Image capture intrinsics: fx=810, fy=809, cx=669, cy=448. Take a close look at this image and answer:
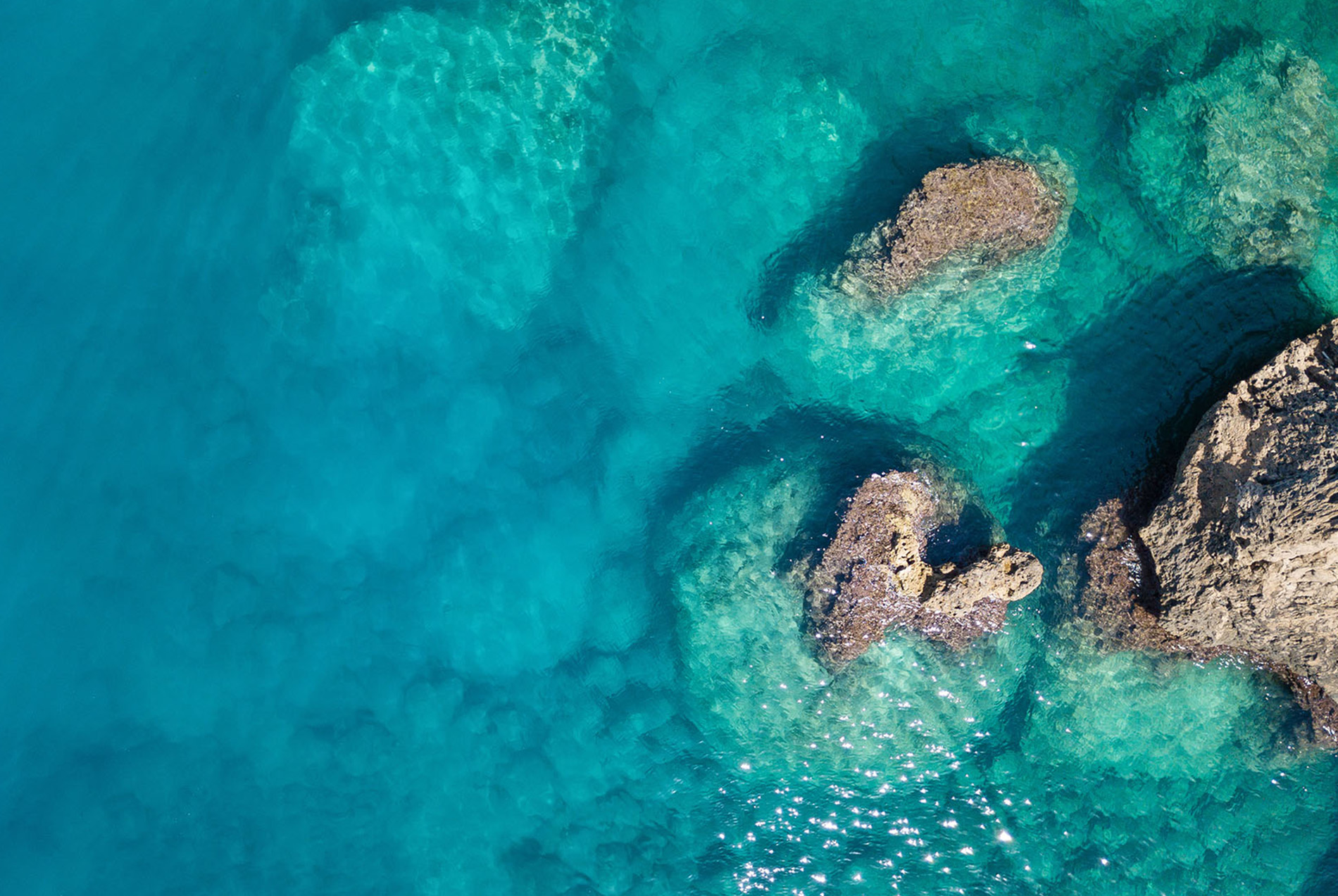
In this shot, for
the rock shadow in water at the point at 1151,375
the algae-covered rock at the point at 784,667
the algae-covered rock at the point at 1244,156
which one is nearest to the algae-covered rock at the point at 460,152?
the algae-covered rock at the point at 784,667

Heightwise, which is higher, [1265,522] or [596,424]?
[596,424]

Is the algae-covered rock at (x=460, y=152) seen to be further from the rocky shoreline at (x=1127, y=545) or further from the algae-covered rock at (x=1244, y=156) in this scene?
the algae-covered rock at (x=1244, y=156)

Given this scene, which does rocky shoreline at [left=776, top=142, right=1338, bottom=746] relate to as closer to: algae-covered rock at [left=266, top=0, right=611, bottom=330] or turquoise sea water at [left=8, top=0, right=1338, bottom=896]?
turquoise sea water at [left=8, top=0, right=1338, bottom=896]

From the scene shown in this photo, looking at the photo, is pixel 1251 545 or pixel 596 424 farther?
pixel 596 424

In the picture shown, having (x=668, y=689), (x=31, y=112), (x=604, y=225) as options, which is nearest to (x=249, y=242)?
(x=31, y=112)

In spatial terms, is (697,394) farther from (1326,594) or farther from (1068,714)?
(1326,594)

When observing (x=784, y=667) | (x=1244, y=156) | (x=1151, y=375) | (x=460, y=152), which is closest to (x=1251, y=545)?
(x=1151, y=375)

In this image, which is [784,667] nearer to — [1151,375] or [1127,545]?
[1127,545]
